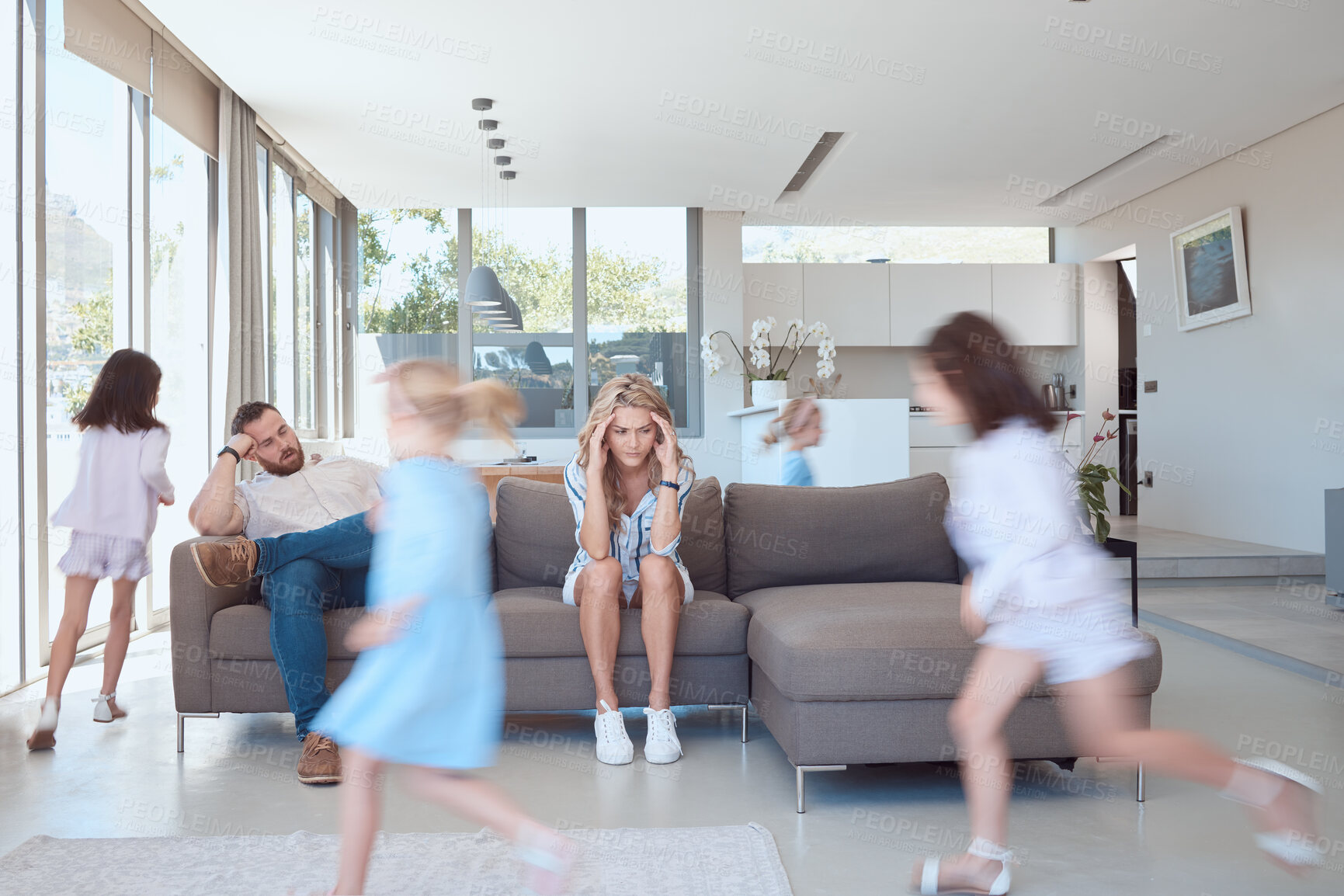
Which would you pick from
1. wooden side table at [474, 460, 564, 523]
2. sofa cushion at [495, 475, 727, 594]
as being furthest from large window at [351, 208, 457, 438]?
sofa cushion at [495, 475, 727, 594]

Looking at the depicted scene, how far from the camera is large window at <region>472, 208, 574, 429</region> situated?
720cm

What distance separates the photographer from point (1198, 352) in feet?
20.7

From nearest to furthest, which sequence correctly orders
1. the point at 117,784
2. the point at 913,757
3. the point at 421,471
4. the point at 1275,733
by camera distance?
the point at 421,471, the point at 913,757, the point at 117,784, the point at 1275,733

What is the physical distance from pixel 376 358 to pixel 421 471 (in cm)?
599

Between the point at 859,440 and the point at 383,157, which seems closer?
the point at 859,440

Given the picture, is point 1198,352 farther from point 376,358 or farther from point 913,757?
point 376,358

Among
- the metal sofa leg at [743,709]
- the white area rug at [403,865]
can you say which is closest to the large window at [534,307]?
the metal sofa leg at [743,709]

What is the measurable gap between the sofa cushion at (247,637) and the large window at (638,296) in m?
4.79

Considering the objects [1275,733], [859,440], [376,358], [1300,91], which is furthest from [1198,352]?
[376,358]

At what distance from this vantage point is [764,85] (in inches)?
184

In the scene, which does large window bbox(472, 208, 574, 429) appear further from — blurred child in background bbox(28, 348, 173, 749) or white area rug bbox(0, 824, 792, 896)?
white area rug bbox(0, 824, 792, 896)

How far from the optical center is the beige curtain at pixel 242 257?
4711 mm

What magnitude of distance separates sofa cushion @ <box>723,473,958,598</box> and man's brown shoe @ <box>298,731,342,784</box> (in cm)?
124

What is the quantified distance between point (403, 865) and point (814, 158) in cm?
519
